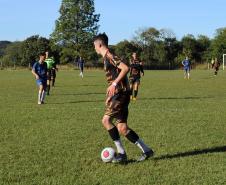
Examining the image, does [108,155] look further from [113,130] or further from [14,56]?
[14,56]

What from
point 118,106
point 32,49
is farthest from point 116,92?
point 32,49

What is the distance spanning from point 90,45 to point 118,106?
9109 centimetres

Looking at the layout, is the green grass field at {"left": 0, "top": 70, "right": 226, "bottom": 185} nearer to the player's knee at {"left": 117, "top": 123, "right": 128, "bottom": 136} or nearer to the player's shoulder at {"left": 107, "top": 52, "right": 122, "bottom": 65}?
the player's knee at {"left": 117, "top": 123, "right": 128, "bottom": 136}

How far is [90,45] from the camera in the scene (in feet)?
321

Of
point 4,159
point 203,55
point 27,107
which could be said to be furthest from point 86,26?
point 4,159

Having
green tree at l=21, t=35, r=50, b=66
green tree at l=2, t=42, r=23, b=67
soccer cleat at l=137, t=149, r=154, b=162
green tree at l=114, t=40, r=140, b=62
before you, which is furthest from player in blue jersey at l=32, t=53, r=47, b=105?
green tree at l=114, t=40, r=140, b=62

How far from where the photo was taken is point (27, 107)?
16.1m

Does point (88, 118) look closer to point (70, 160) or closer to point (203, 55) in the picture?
point (70, 160)

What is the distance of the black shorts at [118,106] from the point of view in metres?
7.30

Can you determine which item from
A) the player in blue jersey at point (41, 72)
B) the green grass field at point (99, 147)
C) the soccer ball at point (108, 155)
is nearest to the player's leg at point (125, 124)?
the green grass field at point (99, 147)

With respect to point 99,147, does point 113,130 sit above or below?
above

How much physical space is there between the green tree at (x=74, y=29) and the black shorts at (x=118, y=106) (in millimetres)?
89691

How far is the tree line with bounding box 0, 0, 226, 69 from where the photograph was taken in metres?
98.5

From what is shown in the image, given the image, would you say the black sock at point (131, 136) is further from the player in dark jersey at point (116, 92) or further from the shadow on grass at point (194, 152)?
the shadow on grass at point (194, 152)
